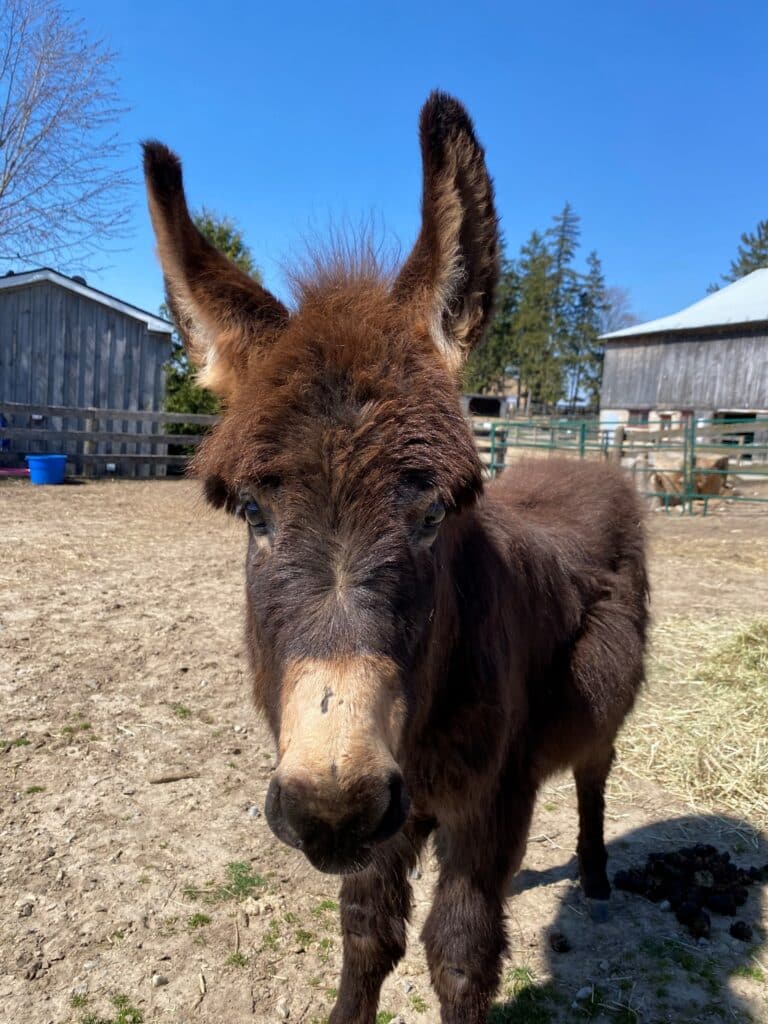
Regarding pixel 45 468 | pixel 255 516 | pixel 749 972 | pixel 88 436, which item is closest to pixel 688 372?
pixel 88 436

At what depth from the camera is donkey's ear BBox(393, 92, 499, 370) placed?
210 cm

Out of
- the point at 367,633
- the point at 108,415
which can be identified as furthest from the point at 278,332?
the point at 108,415

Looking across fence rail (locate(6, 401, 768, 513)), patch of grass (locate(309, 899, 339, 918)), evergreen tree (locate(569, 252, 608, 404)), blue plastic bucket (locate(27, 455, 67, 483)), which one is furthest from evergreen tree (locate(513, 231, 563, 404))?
patch of grass (locate(309, 899, 339, 918))

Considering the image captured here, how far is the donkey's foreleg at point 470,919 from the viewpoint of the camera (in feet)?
7.96

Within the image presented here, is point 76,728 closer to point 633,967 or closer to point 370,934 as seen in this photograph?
point 370,934

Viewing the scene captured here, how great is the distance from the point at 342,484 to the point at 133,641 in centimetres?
502

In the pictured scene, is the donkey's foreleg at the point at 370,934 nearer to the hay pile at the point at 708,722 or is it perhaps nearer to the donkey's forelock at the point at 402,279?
the donkey's forelock at the point at 402,279

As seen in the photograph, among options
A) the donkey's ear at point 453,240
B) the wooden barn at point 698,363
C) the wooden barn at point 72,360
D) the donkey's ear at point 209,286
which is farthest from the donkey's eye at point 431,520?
the wooden barn at point 698,363

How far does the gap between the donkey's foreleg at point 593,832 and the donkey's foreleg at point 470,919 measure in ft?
3.66

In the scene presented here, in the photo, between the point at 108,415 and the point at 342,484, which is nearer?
the point at 342,484

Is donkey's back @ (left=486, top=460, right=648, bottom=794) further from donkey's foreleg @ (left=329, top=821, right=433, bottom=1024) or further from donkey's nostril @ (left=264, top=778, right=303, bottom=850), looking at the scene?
donkey's nostril @ (left=264, top=778, right=303, bottom=850)

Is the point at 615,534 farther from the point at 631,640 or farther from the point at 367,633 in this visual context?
the point at 367,633

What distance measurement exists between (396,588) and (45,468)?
1520 centimetres

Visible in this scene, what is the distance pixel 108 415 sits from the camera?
17484 millimetres
